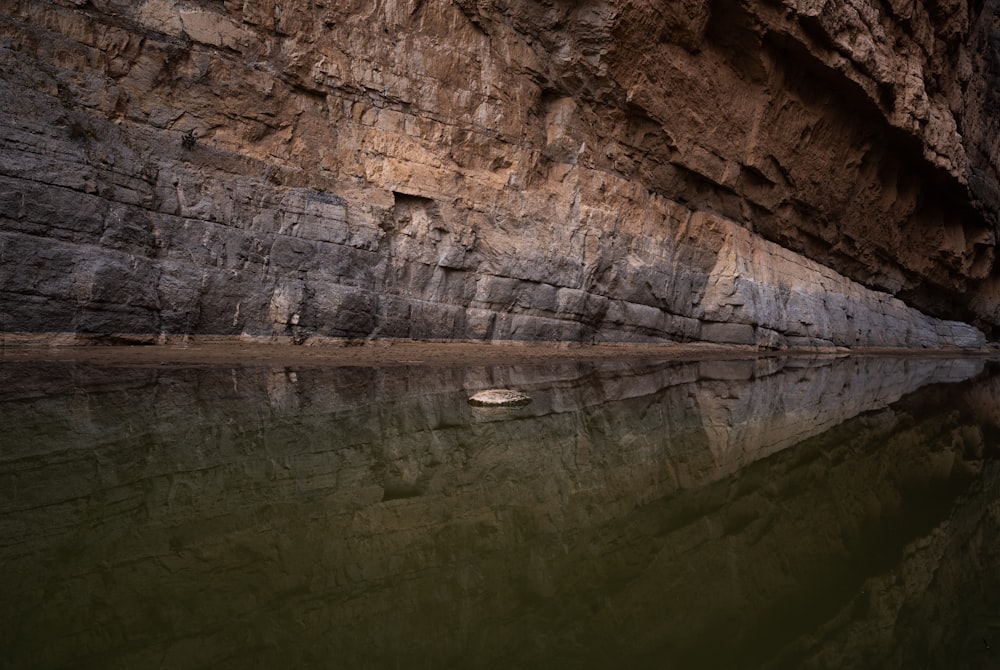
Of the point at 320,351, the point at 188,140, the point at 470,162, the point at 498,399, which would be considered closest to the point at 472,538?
the point at 498,399

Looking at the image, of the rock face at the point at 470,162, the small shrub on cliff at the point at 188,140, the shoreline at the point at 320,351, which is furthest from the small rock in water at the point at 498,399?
the small shrub on cliff at the point at 188,140

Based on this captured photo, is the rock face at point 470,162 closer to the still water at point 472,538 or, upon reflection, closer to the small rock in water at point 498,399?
the still water at point 472,538

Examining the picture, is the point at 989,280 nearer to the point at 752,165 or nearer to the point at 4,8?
the point at 752,165

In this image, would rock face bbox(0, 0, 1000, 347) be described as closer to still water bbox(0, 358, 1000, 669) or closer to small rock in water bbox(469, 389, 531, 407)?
still water bbox(0, 358, 1000, 669)

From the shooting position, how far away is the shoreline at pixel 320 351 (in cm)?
934

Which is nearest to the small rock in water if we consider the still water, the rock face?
the still water

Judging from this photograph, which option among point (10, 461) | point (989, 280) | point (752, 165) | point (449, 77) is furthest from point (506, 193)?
point (989, 280)

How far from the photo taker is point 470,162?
1534cm

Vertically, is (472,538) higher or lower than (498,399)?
higher

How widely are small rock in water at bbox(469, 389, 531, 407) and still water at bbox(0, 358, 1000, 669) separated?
600 mm

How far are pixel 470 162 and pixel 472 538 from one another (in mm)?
13153

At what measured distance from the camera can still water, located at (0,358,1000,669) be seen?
228cm

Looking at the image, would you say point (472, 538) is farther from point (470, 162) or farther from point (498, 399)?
point (470, 162)

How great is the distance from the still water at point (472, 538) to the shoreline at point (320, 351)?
2.66 m
